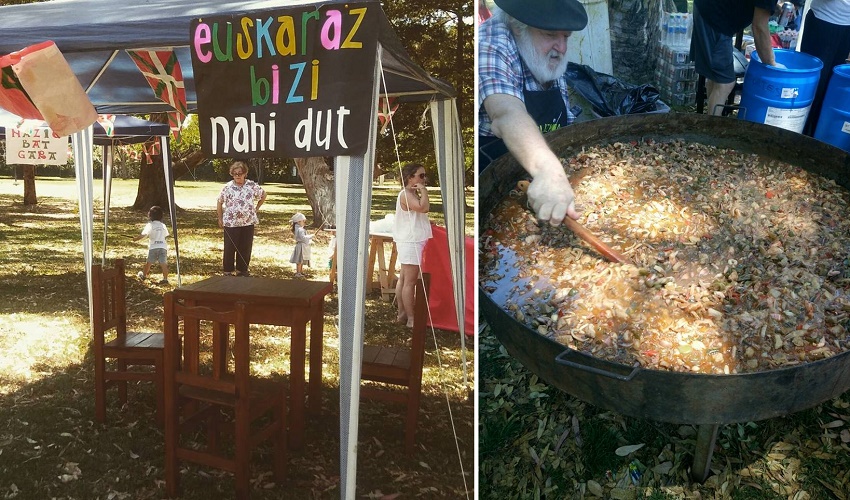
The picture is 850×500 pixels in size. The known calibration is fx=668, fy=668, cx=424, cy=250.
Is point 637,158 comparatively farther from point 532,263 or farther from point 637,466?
point 637,466

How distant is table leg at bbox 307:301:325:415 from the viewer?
316 cm

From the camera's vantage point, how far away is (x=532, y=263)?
70.9 inches

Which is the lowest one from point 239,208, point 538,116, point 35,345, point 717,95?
point 35,345

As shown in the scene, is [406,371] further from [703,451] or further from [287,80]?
[287,80]

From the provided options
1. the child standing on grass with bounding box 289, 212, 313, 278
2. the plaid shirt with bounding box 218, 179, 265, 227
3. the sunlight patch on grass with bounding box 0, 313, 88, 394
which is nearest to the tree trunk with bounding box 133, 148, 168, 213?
the child standing on grass with bounding box 289, 212, 313, 278

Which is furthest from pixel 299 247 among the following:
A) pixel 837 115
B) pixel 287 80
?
pixel 837 115

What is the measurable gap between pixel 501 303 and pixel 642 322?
362 mm

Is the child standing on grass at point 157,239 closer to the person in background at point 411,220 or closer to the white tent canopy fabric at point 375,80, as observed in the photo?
the person in background at point 411,220

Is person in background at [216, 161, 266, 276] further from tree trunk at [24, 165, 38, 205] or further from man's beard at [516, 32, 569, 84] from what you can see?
tree trunk at [24, 165, 38, 205]

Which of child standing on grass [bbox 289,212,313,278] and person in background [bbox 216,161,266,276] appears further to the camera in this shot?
child standing on grass [bbox 289,212,313,278]

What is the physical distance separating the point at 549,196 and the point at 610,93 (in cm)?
41

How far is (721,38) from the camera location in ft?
6.56

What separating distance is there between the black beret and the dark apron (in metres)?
0.17

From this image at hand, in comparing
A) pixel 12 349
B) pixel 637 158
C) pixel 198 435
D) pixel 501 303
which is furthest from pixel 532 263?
pixel 12 349
